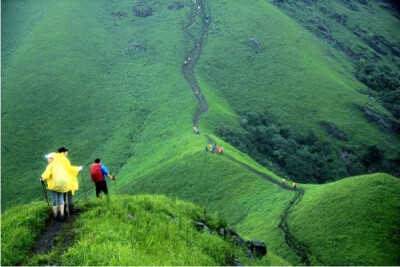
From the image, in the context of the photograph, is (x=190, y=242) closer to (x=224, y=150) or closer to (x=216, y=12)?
(x=224, y=150)

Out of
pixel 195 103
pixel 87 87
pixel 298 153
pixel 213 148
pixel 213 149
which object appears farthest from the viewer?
pixel 87 87

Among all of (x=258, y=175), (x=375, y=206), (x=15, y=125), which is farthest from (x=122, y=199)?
(x=15, y=125)

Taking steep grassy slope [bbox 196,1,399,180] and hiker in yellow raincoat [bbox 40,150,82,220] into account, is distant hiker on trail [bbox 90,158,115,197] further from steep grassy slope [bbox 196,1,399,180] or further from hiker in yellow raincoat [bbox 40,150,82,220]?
steep grassy slope [bbox 196,1,399,180]

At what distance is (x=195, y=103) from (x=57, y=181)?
3280 inches

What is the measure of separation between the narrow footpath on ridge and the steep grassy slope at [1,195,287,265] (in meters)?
19.7

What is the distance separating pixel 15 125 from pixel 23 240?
93761mm

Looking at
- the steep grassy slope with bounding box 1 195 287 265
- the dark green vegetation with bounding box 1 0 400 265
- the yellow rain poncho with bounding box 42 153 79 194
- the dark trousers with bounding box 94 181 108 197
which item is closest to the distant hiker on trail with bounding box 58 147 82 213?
the yellow rain poncho with bounding box 42 153 79 194

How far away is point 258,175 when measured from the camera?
54594mm

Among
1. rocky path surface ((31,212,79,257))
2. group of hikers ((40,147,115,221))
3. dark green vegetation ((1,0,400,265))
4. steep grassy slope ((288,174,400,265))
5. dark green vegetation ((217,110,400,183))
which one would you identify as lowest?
dark green vegetation ((217,110,400,183))

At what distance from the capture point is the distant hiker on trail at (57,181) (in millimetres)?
14484

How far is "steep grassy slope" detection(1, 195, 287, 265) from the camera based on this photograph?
11.5m

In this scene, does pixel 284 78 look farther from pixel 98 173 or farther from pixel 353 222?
pixel 98 173

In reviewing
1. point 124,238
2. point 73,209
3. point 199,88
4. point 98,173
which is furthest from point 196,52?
point 124,238

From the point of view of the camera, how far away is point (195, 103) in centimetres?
9694
